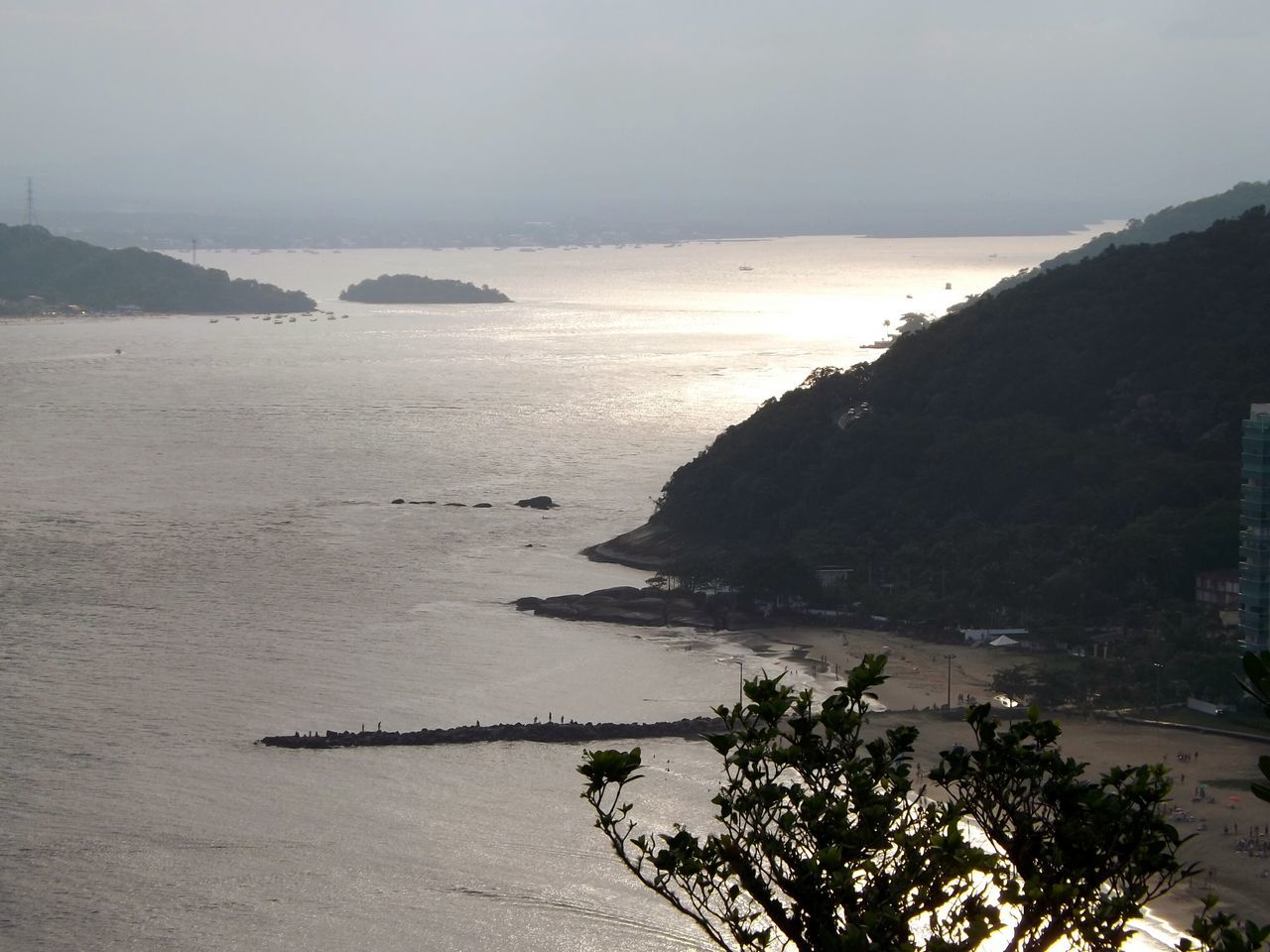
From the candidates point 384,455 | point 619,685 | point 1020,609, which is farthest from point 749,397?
point 619,685

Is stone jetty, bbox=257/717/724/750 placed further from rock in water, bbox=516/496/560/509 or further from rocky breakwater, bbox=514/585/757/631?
rock in water, bbox=516/496/560/509

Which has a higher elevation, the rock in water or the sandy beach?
the rock in water

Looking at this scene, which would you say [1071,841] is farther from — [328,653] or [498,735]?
[328,653]

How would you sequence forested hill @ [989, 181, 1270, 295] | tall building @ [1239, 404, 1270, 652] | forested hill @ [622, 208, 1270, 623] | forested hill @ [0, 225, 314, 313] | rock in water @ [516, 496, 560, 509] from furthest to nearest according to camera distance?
forested hill @ [0, 225, 314, 313] < forested hill @ [989, 181, 1270, 295] < rock in water @ [516, 496, 560, 509] < forested hill @ [622, 208, 1270, 623] < tall building @ [1239, 404, 1270, 652]

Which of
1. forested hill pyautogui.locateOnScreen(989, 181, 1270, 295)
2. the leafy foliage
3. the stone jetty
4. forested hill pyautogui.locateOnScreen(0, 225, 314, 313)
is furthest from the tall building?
forested hill pyautogui.locateOnScreen(0, 225, 314, 313)

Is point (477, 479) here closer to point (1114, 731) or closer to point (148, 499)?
point (148, 499)

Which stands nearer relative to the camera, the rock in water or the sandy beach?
the sandy beach
